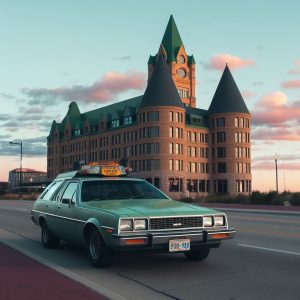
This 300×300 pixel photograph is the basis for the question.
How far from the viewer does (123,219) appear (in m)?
7.64

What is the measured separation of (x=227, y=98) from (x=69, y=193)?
8809 centimetres

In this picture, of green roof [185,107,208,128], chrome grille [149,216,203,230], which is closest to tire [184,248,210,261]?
chrome grille [149,216,203,230]

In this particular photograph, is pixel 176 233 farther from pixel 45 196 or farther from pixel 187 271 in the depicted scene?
pixel 45 196

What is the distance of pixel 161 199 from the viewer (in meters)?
9.35

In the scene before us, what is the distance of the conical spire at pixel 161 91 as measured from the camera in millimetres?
86250

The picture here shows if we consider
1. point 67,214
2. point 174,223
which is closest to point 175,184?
point 67,214

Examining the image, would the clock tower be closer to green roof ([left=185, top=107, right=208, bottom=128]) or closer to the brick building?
the brick building

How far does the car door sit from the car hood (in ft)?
1.69

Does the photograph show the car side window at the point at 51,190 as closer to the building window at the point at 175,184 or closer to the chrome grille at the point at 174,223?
the chrome grille at the point at 174,223

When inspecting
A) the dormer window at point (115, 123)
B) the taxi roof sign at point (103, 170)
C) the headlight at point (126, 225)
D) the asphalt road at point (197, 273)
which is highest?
the dormer window at point (115, 123)

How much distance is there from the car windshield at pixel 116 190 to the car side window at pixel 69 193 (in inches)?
13.3

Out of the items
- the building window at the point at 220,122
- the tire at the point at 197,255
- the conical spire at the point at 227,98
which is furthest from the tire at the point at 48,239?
the building window at the point at 220,122

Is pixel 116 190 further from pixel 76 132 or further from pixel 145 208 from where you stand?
pixel 76 132

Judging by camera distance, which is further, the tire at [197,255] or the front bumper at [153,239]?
the tire at [197,255]
